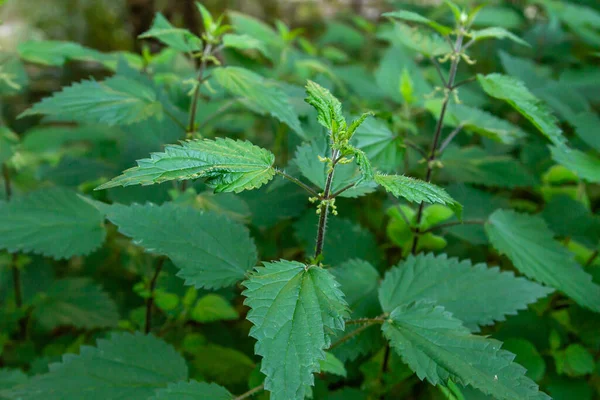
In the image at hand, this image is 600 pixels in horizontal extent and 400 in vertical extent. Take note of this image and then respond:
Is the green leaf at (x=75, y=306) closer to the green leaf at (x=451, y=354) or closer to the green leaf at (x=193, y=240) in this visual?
the green leaf at (x=193, y=240)

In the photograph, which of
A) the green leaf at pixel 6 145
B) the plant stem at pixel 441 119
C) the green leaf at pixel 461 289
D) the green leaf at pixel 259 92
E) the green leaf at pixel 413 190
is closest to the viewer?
the green leaf at pixel 413 190

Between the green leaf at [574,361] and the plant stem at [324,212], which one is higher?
the plant stem at [324,212]

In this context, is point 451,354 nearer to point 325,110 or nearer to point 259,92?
point 325,110

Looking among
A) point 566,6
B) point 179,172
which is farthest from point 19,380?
point 566,6

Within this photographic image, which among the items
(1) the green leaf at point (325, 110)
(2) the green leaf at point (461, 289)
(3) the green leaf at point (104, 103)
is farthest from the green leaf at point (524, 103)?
(3) the green leaf at point (104, 103)

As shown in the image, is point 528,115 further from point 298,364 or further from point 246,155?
point 298,364

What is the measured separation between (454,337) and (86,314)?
1169 millimetres

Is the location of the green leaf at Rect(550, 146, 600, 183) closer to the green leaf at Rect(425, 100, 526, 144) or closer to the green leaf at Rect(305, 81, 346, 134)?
the green leaf at Rect(425, 100, 526, 144)

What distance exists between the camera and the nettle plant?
84 centimetres

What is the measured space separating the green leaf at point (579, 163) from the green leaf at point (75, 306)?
4.56 feet

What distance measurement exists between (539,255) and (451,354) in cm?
50

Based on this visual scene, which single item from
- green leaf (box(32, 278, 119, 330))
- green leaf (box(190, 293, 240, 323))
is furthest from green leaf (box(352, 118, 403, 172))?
green leaf (box(32, 278, 119, 330))

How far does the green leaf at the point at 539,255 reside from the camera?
1168mm

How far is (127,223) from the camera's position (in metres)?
1.02
